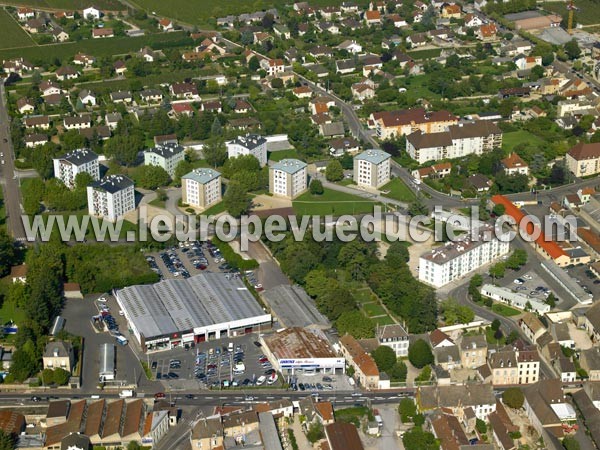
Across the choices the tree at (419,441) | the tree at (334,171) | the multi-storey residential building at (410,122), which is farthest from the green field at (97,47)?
the tree at (419,441)

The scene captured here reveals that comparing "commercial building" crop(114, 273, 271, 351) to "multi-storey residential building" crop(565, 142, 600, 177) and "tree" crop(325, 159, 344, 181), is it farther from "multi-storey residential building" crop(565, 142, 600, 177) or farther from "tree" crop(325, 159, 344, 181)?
"multi-storey residential building" crop(565, 142, 600, 177)

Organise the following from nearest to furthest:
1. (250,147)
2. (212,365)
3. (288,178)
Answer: (212,365), (288,178), (250,147)

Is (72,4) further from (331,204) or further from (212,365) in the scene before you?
(212,365)

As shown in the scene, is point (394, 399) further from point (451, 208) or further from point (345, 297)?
point (451, 208)

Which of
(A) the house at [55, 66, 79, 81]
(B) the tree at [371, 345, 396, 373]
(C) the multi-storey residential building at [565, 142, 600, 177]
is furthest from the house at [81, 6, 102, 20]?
(B) the tree at [371, 345, 396, 373]

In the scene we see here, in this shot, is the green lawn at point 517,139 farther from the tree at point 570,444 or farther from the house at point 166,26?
the house at point 166,26

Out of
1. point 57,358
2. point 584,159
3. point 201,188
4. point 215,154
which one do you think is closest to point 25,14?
point 215,154
